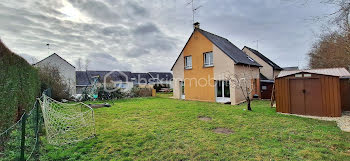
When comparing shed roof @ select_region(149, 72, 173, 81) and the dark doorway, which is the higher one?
shed roof @ select_region(149, 72, 173, 81)

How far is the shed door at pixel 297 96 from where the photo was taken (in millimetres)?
8125

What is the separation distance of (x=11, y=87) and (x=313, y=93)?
12022 millimetres

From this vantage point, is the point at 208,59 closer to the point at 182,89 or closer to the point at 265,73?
the point at 182,89

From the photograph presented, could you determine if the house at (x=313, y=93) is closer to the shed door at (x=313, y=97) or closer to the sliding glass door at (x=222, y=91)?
the shed door at (x=313, y=97)

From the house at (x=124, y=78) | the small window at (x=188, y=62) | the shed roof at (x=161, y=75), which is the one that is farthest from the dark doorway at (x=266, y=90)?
the shed roof at (x=161, y=75)

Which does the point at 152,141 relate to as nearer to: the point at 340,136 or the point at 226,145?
the point at 226,145

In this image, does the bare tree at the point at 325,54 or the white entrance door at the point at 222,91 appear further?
the bare tree at the point at 325,54

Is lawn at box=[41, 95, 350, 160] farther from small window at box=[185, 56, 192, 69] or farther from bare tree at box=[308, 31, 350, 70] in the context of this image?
bare tree at box=[308, 31, 350, 70]

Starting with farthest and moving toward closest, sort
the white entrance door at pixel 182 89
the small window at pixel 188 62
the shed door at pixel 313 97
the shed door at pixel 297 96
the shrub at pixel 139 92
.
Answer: the shrub at pixel 139 92 < the white entrance door at pixel 182 89 < the small window at pixel 188 62 < the shed door at pixel 297 96 < the shed door at pixel 313 97

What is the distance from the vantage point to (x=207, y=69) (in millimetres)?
14297

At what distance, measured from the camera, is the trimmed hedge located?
13.4ft

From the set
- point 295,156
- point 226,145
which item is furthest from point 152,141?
point 295,156

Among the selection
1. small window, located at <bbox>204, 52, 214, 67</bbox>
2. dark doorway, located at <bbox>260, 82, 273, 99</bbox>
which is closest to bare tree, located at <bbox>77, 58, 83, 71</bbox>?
small window, located at <bbox>204, 52, 214, 67</bbox>

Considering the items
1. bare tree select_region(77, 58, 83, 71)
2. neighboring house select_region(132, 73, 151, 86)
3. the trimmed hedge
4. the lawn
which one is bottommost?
the lawn
